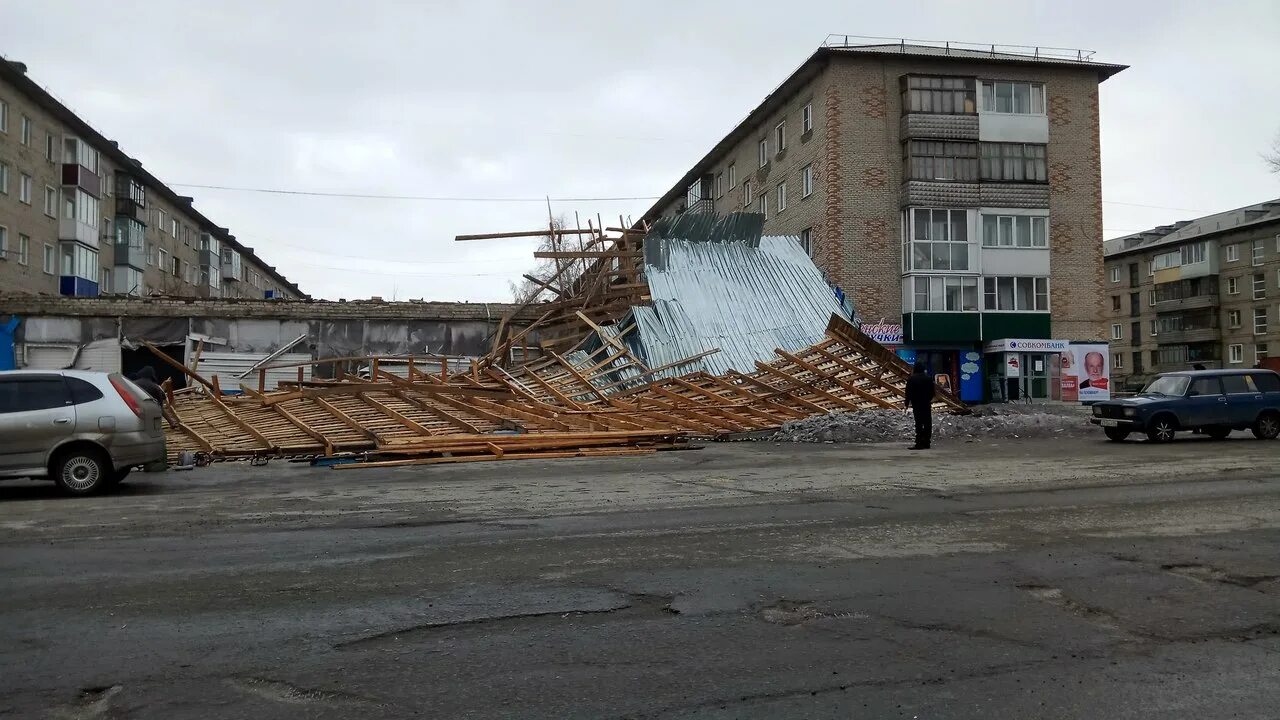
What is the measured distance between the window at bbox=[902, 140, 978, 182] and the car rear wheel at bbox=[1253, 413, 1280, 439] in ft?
66.1

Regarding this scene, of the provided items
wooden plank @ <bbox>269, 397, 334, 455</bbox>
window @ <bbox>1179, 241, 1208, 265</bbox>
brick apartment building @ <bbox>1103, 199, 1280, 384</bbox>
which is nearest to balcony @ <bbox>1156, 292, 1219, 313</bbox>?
brick apartment building @ <bbox>1103, 199, 1280, 384</bbox>

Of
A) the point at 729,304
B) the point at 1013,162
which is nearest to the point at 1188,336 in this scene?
the point at 1013,162

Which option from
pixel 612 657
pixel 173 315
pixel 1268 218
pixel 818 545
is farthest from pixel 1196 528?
pixel 1268 218

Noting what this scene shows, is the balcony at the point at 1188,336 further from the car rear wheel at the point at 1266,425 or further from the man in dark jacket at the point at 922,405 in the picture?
the man in dark jacket at the point at 922,405

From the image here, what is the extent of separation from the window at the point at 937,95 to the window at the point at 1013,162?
1.99m

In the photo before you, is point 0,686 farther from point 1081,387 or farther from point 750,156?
point 750,156

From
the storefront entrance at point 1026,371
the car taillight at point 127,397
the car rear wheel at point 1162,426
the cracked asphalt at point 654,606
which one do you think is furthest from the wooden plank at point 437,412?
the storefront entrance at point 1026,371

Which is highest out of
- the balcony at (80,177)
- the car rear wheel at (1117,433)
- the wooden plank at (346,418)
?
the balcony at (80,177)

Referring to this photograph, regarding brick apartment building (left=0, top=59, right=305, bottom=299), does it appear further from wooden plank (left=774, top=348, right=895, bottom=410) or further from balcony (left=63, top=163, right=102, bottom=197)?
wooden plank (left=774, top=348, right=895, bottom=410)

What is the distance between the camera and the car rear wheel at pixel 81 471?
37.4ft

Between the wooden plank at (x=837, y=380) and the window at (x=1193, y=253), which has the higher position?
the window at (x=1193, y=253)

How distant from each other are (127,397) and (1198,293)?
72.2 meters

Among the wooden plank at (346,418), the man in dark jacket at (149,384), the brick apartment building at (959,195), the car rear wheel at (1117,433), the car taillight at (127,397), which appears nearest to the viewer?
the car taillight at (127,397)

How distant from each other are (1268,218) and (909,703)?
70.6 meters
